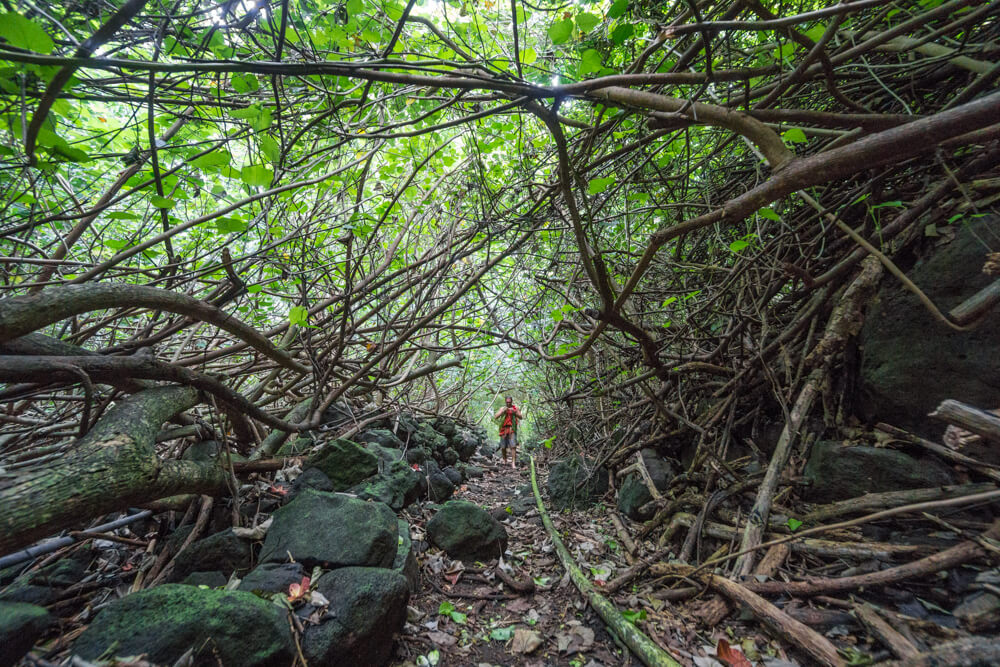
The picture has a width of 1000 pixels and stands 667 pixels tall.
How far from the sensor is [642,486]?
171 inches

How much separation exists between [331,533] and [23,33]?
2.98m

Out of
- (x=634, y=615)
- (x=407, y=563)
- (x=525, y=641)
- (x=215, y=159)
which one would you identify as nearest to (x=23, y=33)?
(x=215, y=159)

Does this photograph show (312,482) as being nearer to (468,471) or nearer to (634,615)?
(634,615)

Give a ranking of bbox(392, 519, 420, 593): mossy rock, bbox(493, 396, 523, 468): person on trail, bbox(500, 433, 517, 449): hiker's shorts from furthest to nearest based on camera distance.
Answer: bbox(500, 433, 517, 449): hiker's shorts
bbox(493, 396, 523, 468): person on trail
bbox(392, 519, 420, 593): mossy rock

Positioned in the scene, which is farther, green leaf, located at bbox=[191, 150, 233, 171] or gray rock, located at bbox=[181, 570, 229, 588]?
gray rock, located at bbox=[181, 570, 229, 588]

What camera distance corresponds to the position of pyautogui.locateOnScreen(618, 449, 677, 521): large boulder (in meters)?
4.24

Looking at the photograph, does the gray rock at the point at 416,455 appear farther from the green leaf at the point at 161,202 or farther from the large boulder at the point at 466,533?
the green leaf at the point at 161,202

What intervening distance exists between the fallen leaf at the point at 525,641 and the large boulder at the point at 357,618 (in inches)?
34.2

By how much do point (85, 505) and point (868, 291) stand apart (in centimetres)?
498

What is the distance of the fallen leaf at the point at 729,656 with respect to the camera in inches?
86.0

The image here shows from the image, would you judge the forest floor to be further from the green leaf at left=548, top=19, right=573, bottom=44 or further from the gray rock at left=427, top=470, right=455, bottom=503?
the green leaf at left=548, top=19, right=573, bottom=44

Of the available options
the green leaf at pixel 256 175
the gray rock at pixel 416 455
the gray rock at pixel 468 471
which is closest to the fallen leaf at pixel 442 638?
the gray rock at pixel 416 455

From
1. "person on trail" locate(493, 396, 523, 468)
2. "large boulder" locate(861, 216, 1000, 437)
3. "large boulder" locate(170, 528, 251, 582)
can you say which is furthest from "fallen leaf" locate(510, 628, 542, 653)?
"person on trail" locate(493, 396, 523, 468)

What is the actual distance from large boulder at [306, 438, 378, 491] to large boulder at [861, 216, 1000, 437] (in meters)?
4.48
